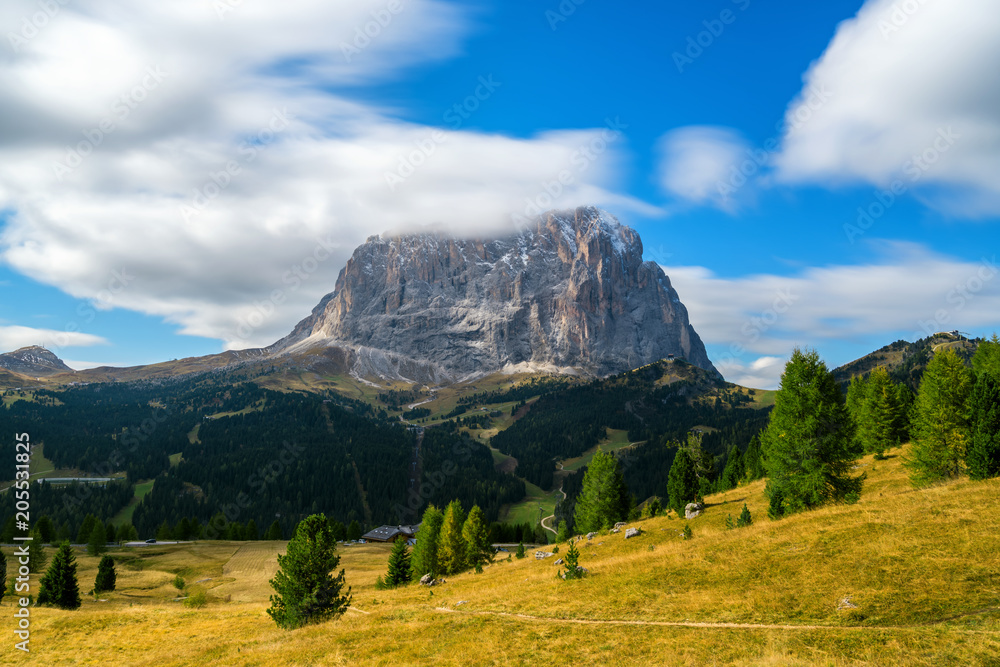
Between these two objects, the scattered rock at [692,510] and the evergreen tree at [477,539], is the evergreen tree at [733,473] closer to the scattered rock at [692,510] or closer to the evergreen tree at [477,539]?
the scattered rock at [692,510]

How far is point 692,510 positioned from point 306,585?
35.5m

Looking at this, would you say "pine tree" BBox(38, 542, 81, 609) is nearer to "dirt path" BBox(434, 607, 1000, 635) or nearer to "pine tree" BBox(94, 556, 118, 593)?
"pine tree" BBox(94, 556, 118, 593)

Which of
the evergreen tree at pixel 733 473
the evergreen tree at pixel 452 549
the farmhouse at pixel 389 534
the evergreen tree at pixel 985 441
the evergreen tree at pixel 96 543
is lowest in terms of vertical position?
the farmhouse at pixel 389 534

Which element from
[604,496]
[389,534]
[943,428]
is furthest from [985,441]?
[389,534]

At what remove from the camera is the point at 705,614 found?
21.3 m

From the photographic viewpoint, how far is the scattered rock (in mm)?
47931

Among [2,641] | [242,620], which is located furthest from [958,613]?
[2,641]

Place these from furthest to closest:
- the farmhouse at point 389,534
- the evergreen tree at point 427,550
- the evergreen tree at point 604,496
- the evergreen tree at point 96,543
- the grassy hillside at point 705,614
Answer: the farmhouse at point 389,534 < the evergreen tree at point 96,543 < the evergreen tree at point 604,496 < the evergreen tree at point 427,550 < the grassy hillside at point 705,614

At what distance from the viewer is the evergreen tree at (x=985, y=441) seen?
3288cm

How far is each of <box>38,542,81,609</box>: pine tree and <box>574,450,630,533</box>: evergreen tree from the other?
2183 inches

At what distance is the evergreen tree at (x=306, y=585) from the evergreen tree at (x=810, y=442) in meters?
31.2

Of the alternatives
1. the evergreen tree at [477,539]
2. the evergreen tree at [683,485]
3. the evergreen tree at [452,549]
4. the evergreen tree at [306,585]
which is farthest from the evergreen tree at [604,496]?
the evergreen tree at [306,585]

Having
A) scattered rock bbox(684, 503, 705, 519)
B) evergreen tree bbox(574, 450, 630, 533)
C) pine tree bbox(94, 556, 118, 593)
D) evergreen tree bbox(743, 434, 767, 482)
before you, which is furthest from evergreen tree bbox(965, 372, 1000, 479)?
pine tree bbox(94, 556, 118, 593)

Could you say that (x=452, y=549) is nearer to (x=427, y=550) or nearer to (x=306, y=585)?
(x=427, y=550)
